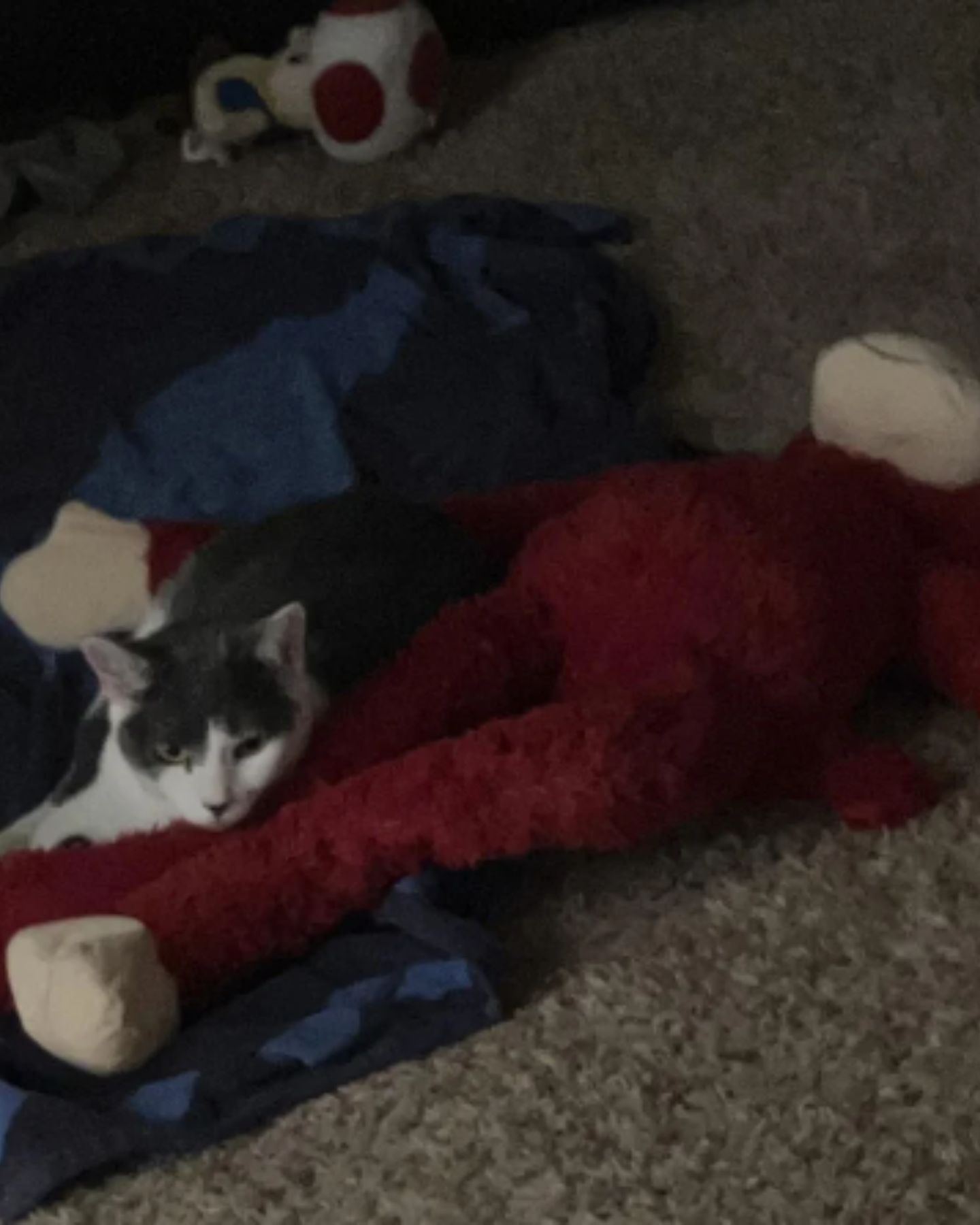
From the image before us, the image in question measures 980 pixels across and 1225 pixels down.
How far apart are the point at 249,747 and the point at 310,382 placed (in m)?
0.60

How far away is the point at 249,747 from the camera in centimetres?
113

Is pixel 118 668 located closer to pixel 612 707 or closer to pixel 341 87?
pixel 612 707

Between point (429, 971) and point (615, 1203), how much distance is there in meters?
0.20

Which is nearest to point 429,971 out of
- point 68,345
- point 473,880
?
point 473,880

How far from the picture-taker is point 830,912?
41.6 inches

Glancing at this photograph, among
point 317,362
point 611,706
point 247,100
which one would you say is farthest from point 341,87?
point 611,706

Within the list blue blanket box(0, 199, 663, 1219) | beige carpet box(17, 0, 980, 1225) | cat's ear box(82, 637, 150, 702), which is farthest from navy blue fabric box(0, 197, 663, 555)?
cat's ear box(82, 637, 150, 702)

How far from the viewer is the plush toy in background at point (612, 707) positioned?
1011 mm

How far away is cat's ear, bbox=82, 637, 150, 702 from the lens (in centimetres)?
113

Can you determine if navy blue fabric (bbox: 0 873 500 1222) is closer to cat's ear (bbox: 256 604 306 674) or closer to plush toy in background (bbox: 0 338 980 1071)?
plush toy in background (bbox: 0 338 980 1071)

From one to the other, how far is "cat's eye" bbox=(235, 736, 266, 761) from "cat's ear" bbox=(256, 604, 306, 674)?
0.17 feet

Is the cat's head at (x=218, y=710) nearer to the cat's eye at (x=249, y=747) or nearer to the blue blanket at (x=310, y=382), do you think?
the cat's eye at (x=249, y=747)

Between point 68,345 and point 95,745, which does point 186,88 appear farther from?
point 95,745

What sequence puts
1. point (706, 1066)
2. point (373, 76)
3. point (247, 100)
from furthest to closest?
point (247, 100), point (373, 76), point (706, 1066)
